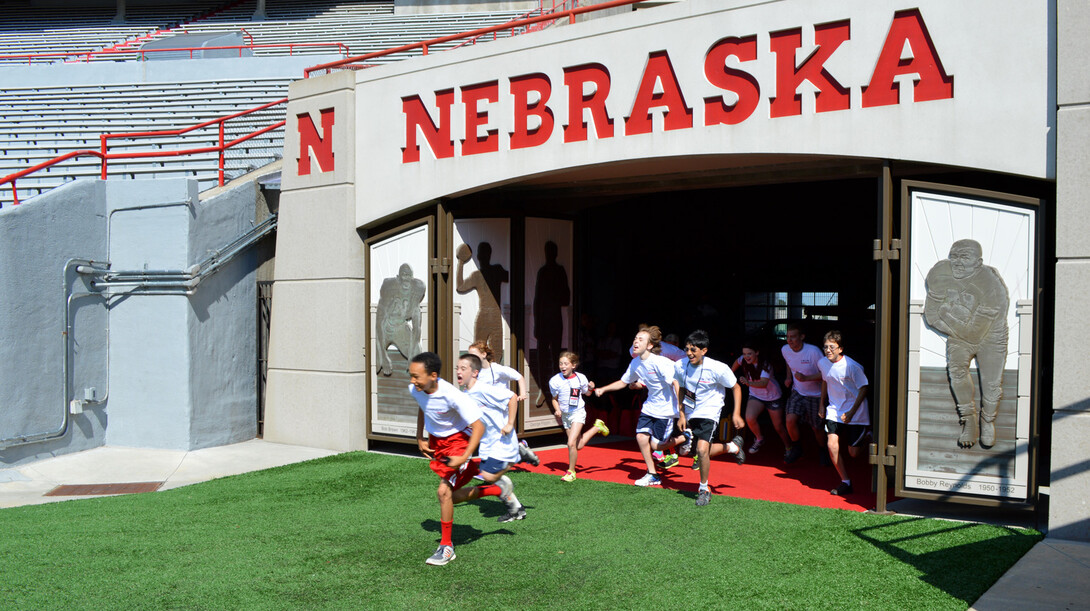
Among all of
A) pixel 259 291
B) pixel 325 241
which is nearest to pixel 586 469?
pixel 325 241

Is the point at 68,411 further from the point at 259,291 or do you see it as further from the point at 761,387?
the point at 761,387

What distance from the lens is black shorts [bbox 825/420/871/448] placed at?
29.5 ft

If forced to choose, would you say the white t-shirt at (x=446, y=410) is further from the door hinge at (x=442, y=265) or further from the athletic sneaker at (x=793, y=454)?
the athletic sneaker at (x=793, y=454)

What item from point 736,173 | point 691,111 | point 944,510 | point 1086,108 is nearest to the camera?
point 1086,108

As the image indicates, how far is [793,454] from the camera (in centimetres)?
1049

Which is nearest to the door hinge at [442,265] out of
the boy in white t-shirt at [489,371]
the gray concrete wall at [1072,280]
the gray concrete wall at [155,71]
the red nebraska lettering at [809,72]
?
the boy in white t-shirt at [489,371]

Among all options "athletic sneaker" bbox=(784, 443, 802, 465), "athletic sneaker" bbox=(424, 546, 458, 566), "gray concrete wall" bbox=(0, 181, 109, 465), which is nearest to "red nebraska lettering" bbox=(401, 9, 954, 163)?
"gray concrete wall" bbox=(0, 181, 109, 465)

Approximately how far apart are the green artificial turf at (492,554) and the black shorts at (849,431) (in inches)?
46.3

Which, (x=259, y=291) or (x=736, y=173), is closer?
(x=736, y=173)

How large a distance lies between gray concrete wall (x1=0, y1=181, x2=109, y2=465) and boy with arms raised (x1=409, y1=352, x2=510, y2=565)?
702 cm

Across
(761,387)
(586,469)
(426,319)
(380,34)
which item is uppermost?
(380,34)

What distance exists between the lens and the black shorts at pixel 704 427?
841 centimetres

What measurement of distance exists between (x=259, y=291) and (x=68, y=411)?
3.09 m

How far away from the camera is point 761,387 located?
36.2 feet
